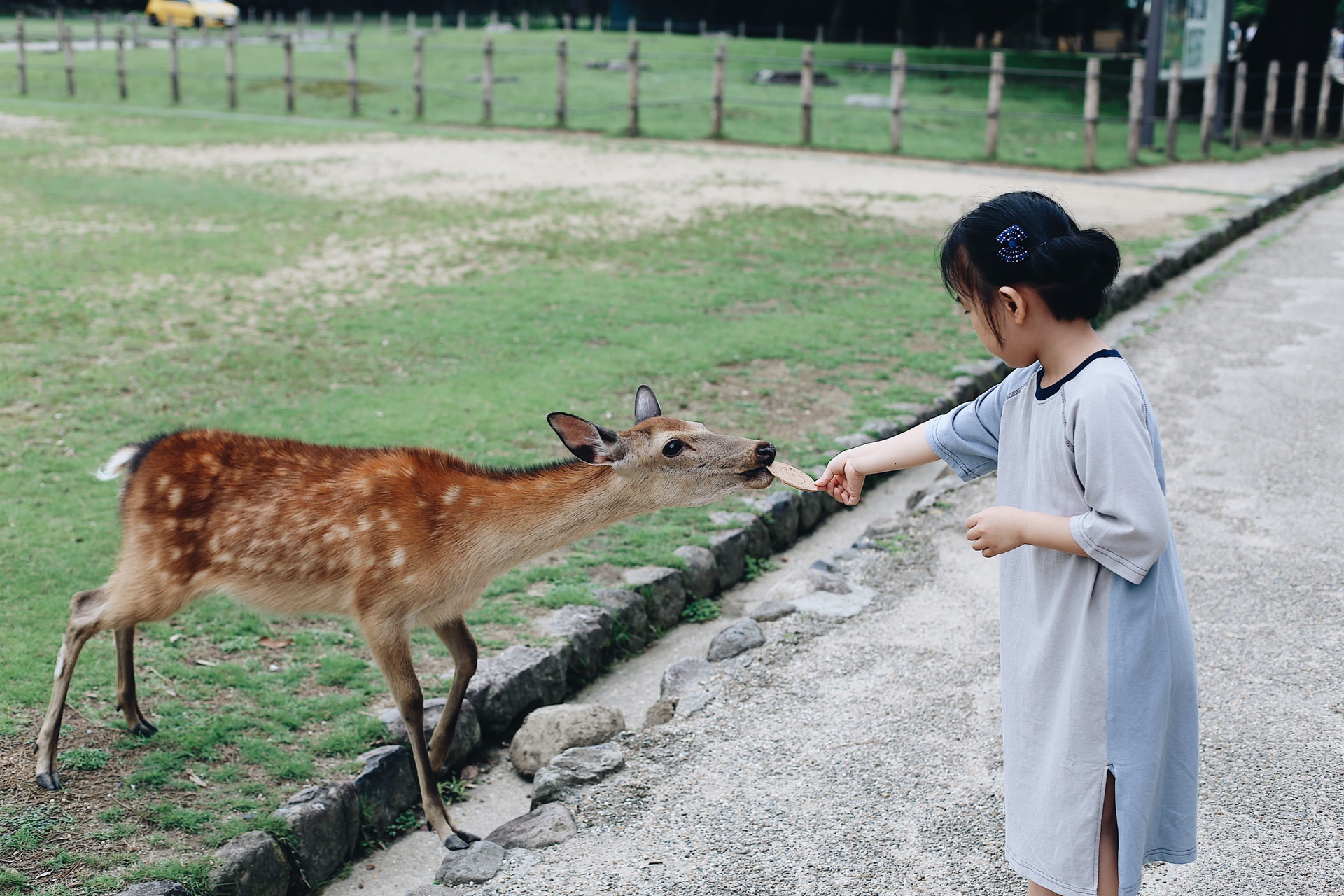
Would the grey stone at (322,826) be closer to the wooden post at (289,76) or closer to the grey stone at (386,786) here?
the grey stone at (386,786)

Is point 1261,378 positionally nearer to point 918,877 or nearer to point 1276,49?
point 918,877

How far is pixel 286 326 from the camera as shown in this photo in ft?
28.3

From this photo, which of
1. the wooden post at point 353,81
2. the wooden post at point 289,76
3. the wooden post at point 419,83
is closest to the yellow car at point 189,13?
the wooden post at point 289,76

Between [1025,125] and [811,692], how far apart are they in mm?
21504

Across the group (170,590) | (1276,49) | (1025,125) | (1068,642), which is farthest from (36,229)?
(1276,49)

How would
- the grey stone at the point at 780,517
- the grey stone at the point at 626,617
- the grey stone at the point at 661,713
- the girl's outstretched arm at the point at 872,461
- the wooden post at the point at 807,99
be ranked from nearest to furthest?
the girl's outstretched arm at the point at 872,461 → the grey stone at the point at 661,713 → the grey stone at the point at 626,617 → the grey stone at the point at 780,517 → the wooden post at the point at 807,99

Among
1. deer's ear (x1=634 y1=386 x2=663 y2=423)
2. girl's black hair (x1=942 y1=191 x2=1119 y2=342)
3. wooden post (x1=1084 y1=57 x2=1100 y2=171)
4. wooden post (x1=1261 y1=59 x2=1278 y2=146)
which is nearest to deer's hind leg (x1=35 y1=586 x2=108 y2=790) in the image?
deer's ear (x1=634 y1=386 x2=663 y2=423)

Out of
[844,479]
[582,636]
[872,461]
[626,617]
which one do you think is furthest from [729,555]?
[872,461]

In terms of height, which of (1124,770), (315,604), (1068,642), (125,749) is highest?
(1068,642)

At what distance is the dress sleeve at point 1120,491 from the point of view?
87.8 inches

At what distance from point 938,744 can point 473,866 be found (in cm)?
155

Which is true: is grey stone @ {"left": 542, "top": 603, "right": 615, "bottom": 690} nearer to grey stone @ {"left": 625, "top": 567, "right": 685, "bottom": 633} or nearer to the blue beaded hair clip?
grey stone @ {"left": 625, "top": 567, "right": 685, "bottom": 633}

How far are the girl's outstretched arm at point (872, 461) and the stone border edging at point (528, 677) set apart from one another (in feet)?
5.85

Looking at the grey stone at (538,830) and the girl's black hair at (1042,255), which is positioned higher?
the girl's black hair at (1042,255)
